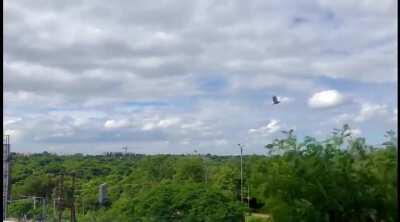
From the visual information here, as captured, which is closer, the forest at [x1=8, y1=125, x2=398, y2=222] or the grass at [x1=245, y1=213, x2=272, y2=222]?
the forest at [x1=8, y1=125, x2=398, y2=222]

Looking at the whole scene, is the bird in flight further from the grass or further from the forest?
the grass

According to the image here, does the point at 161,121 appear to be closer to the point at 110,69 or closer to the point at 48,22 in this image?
the point at 110,69

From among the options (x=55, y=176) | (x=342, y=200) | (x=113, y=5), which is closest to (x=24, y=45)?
(x=113, y=5)

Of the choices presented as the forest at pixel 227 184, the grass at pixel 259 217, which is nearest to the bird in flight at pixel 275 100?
the forest at pixel 227 184

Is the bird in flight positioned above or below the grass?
above

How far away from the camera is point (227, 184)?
3.18 meters

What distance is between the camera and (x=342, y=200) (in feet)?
5.47

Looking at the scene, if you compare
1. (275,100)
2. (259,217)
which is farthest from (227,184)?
(259,217)

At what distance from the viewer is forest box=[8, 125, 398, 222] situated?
1661 millimetres

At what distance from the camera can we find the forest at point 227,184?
5.45ft

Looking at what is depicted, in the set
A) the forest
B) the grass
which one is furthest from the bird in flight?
the grass

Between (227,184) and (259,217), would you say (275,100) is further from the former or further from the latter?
(227,184)

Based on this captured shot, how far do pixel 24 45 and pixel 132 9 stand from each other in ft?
1.16

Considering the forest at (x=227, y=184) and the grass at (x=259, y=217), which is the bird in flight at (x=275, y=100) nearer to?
the forest at (x=227, y=184)
